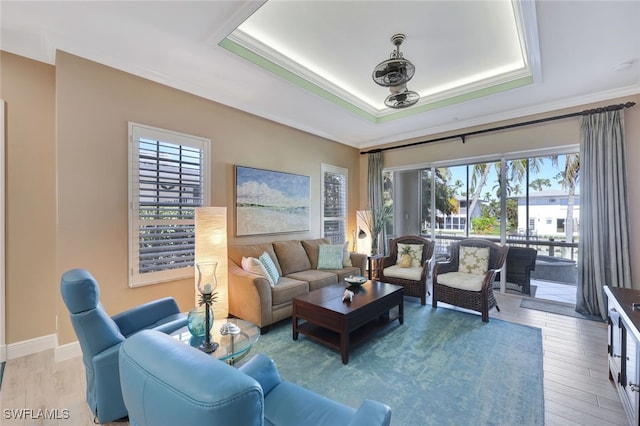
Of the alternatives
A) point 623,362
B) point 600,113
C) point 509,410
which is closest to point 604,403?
point 623,362

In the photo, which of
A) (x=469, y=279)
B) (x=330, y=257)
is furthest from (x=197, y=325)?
(x=469, y=279)

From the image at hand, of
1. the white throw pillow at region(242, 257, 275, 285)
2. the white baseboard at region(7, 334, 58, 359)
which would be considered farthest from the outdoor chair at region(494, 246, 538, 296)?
the white baseboard at region(7, 334, 58, 359)

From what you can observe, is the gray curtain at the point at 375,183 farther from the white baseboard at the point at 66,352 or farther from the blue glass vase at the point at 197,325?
the white baseboard at the point at 66,352

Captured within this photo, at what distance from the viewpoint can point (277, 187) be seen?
4.52 m

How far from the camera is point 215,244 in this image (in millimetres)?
3080

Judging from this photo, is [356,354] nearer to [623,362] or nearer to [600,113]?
[623,362]

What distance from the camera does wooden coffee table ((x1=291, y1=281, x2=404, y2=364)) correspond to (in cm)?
262

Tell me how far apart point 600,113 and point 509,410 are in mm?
3994

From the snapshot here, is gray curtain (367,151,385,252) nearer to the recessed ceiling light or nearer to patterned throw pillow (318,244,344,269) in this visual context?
patterned throw pillow (318,244,344,269)

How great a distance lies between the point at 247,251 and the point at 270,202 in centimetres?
94

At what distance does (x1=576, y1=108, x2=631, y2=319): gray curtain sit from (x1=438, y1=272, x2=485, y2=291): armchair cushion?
54.8 inches

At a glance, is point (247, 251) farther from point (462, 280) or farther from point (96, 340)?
point (462, 280)

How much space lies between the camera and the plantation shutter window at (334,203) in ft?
18.3

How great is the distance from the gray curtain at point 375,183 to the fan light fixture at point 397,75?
306 cm
